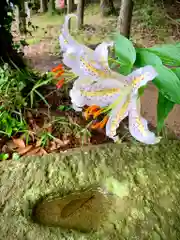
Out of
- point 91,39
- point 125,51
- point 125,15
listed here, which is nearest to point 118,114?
point 125,51

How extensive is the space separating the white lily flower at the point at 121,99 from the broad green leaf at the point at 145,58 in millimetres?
34

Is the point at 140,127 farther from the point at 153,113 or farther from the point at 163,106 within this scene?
the point at 153,113

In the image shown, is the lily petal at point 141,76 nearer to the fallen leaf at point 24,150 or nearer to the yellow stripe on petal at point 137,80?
the yellow stripe on petal at point 137,80

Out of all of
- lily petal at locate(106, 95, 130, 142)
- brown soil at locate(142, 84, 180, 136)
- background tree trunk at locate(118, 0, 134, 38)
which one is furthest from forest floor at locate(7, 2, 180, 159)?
lily petal at locate(106, 95, 130, 142)

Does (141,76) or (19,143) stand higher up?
(141,76)

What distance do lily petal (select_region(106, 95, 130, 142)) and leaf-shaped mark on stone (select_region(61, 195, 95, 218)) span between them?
1.69 feet

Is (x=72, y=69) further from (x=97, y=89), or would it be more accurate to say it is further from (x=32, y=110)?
(x=32, y=110)

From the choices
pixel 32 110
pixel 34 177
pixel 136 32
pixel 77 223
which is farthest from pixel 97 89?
pixel 136 32

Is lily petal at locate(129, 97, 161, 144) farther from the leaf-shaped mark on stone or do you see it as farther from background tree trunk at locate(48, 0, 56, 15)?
background tree trunk at locate(48, 0, 56, 15)

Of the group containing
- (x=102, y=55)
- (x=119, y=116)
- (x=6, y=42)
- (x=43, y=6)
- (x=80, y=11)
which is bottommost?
(x=43, y=6)

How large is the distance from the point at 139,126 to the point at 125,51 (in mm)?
121

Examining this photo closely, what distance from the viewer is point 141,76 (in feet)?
1.51

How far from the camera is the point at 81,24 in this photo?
4.44 meters

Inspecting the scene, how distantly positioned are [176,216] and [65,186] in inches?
14.7
